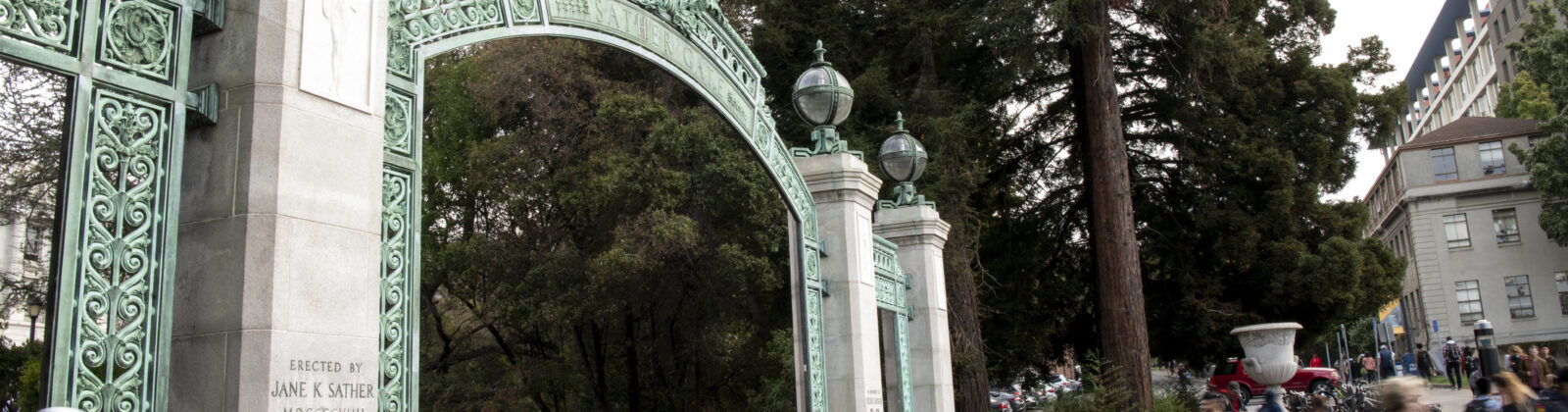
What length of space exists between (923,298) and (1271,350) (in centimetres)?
760

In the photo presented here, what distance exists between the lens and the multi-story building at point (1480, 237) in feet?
162

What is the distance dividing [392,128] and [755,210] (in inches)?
542

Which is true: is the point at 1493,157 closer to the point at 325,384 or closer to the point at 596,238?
the point at 596,238

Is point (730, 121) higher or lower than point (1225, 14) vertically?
lower

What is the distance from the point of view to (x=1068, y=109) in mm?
24578

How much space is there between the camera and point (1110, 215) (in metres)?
20.0

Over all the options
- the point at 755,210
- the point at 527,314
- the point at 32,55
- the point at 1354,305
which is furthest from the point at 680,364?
the point at 32,55

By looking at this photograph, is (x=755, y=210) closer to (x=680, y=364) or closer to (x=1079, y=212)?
(x=680, y=364)

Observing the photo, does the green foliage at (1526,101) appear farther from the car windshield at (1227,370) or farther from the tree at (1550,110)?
the car windshield at (1227,370)

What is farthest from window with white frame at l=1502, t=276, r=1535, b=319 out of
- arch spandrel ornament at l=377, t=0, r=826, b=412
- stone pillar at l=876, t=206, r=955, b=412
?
arch spandrel ornament at l=377, t=0, r=826, b=412

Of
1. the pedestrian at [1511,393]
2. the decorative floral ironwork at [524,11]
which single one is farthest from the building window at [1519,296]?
the decorative floral ironwork at [524,11]

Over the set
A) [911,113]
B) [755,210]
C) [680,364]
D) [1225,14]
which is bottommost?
[680,364]

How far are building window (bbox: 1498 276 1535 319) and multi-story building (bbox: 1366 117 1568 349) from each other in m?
0.04

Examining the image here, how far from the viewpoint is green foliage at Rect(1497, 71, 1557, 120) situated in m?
44.6
